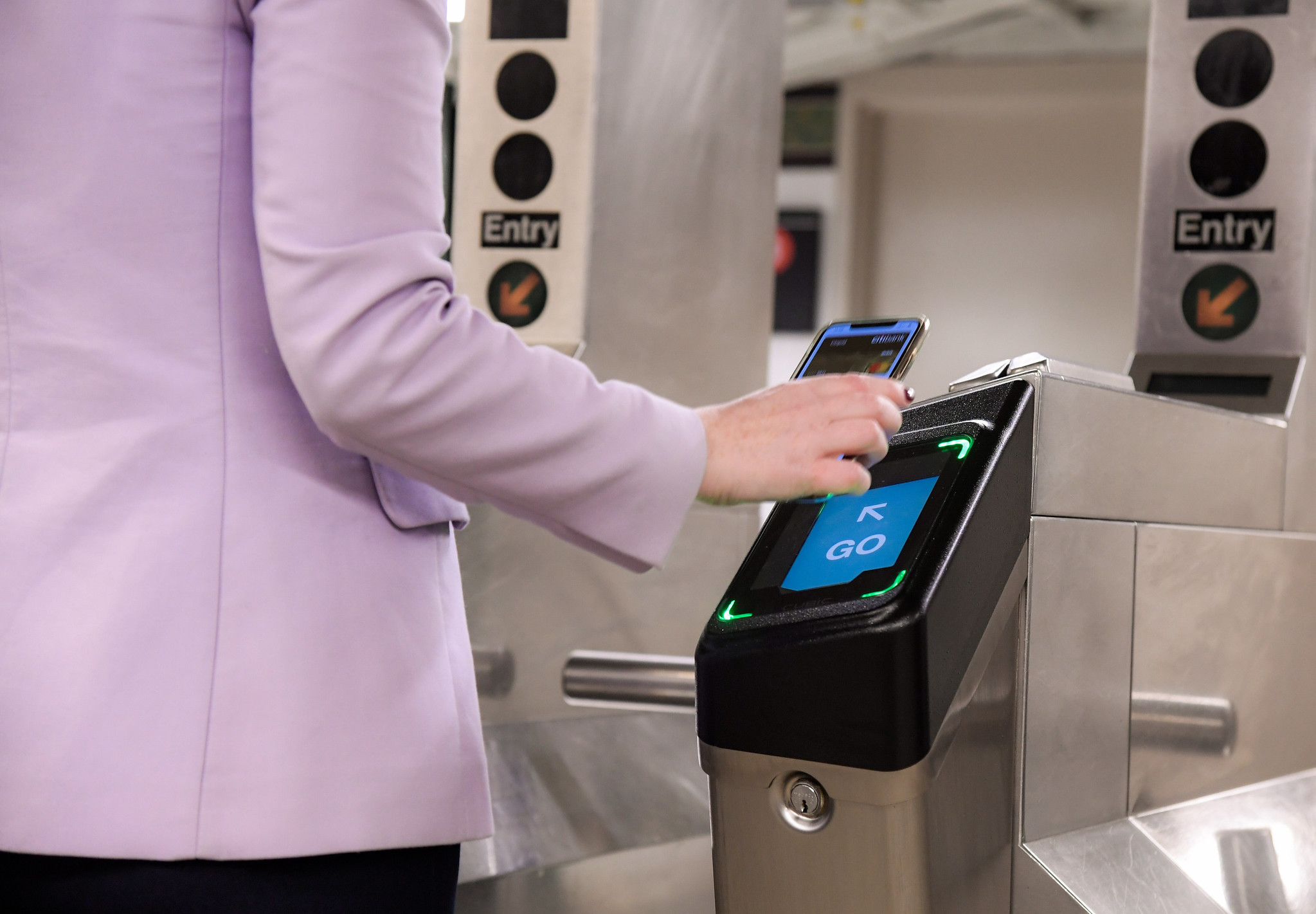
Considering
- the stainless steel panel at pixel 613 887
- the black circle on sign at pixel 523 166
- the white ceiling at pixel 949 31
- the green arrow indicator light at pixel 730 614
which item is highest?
the white ceiling at pixel 949 31

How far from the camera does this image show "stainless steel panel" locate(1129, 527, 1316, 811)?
802 mm

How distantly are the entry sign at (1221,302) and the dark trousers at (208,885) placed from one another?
Answer: 143cm

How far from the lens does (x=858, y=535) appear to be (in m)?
0.68

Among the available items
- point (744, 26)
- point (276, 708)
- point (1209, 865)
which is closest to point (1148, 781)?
point (1209, 865)

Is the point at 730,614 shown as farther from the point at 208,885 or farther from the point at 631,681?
the point at 631,681

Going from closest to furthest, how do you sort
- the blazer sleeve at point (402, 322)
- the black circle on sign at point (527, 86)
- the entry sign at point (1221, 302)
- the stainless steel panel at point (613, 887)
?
the blazer sleeve at point (402, 322), the stainless steel panel at point (613, 887), the entry sign at point (1221, 302), the black circle on sign at point (527, 86)

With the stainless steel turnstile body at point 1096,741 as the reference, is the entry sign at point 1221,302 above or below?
above

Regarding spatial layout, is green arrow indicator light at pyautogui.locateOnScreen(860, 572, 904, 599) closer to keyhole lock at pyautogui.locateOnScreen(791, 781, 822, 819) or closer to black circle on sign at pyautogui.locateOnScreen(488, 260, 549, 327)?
keyhole lock at pyautogui.locateOnScreen(791, 781, 822, 819)

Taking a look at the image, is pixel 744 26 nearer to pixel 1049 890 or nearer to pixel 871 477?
pixel 871 477

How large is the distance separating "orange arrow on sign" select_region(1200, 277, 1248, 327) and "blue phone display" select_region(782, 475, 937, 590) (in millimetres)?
1118

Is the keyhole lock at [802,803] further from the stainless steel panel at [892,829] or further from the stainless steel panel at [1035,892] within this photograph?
the stainless steel panel at [1035,892]

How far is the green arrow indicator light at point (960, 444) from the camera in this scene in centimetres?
67

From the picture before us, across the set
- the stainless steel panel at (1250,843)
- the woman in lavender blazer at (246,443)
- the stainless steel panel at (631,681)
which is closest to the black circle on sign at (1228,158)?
the stainless steel panel at (1250,843)

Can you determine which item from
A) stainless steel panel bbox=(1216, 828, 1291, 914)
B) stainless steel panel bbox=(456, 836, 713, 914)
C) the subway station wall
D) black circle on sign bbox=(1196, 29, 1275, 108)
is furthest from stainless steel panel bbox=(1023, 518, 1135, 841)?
the subway station wall
